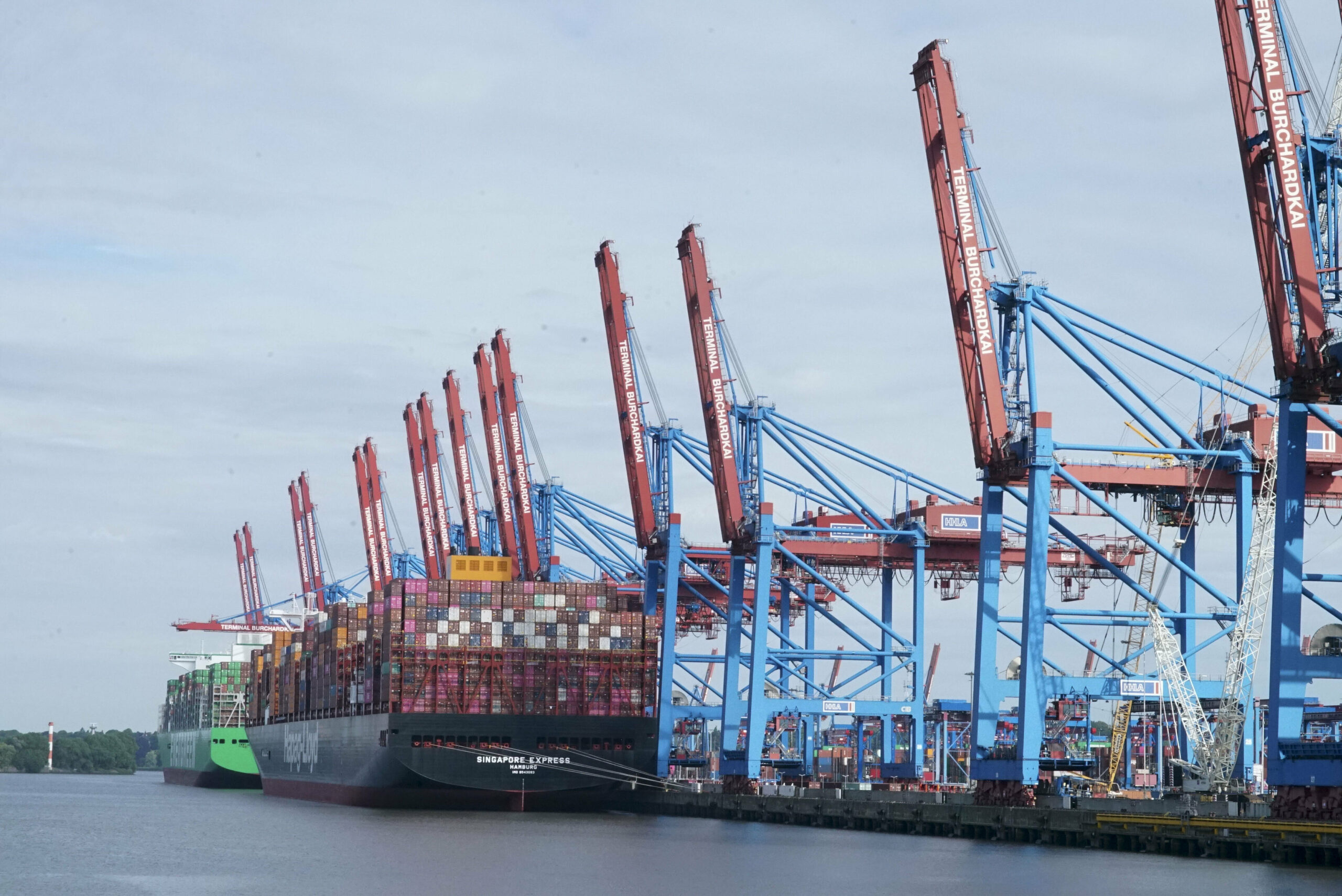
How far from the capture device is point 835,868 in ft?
136

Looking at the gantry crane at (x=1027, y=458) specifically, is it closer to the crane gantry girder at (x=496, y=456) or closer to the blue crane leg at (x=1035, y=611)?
the blue crane leg at (x=1035, y=611)

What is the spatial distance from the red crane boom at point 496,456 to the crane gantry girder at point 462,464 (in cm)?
555

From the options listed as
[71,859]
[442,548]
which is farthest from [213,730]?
[71,859]

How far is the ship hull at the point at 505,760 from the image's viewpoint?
227ft

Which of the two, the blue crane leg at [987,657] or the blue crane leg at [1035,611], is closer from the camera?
the blue crane leg at [1035,611]

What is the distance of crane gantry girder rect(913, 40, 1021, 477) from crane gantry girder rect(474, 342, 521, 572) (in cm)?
4126

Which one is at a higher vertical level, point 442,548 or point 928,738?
point 442,548

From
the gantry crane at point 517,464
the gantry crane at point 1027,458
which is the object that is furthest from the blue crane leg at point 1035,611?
the gantry crane at point 517,464

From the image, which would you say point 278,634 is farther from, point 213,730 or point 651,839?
point 651,839

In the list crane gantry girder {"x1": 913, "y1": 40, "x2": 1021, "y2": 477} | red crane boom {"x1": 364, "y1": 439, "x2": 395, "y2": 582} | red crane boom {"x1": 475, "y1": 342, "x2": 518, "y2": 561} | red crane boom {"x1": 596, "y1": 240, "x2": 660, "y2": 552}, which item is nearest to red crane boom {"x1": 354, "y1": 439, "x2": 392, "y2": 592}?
red crane boom {"x1": 364, "y1": 439, "x2": 395, "y2": 582}

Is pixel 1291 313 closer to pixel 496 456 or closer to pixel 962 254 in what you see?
pixel 962 254

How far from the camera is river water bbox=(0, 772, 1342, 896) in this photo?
120ft

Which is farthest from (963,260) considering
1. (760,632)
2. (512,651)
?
(512,651)

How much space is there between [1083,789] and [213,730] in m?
83.5
